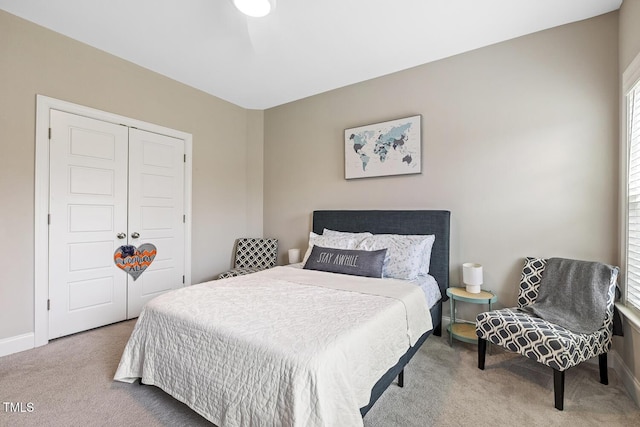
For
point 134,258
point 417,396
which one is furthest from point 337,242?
point 134,258

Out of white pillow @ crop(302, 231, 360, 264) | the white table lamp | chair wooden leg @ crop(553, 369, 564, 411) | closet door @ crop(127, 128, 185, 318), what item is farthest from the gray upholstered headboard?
closet door @ crop(127, 128, 185, 318)

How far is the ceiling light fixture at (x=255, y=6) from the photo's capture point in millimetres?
1943

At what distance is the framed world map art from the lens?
10.1 feet

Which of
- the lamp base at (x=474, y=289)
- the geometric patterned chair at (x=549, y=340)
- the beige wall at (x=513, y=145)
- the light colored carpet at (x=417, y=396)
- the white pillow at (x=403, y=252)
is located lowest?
the light colored carpet at (x=417, y=396)

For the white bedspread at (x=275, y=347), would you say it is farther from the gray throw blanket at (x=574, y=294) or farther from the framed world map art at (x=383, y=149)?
the framed world map art at (x=383, y=149)

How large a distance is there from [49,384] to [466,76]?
4.30 m

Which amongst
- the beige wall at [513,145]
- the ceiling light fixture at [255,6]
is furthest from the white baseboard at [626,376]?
the ceiling light fixture at [255,6]

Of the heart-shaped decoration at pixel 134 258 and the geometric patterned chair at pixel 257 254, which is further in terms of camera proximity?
the geometric patterned chair at pixel 257 254

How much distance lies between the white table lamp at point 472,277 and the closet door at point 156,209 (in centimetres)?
327

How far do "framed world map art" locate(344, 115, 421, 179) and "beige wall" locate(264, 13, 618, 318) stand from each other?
10cm

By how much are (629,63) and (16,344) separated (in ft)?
17.2

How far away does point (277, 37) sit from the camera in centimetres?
260

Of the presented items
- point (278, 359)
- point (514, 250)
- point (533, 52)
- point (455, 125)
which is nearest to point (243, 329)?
point (278, 359)

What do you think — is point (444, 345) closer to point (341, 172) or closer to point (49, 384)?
point (341, 172)
